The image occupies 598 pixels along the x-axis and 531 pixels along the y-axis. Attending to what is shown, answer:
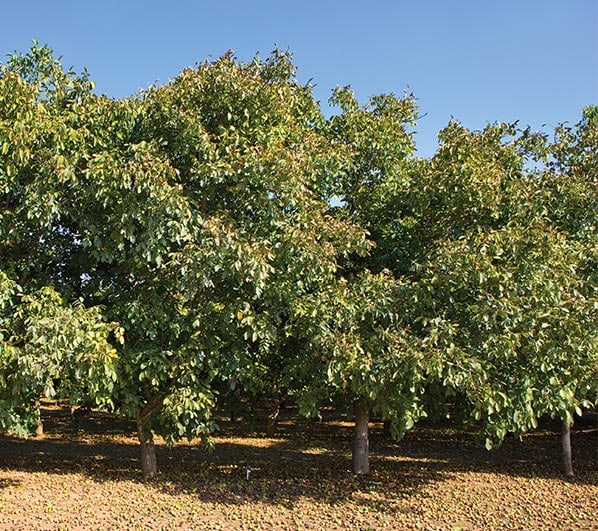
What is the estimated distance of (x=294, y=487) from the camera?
8.34 m

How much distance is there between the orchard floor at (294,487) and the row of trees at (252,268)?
41.1 inches

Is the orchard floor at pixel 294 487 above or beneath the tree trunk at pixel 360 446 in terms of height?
beneath

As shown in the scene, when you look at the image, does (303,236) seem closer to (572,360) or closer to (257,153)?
(257,153)

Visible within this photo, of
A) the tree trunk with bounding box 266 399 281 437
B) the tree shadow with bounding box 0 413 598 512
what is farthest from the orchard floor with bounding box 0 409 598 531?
the tree trunk with bounding box 266 399 281 437

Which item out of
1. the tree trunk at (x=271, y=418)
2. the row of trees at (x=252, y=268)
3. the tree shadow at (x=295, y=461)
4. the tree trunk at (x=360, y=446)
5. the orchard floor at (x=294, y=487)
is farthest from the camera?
the tree trunk at (x=271, y=418)

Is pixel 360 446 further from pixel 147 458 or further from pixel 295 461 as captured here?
pixel 147 458

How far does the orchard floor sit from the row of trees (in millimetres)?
1043

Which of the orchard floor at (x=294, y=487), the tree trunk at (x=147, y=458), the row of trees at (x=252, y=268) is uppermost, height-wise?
the row of trees at (x=252, y=268)

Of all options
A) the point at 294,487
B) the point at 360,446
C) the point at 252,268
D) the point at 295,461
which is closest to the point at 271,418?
the point at 295,461

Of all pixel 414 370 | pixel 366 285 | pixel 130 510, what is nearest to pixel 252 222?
pixel 366 285

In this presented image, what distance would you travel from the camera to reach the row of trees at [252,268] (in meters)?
6.12

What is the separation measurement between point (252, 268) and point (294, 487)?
13.3ft

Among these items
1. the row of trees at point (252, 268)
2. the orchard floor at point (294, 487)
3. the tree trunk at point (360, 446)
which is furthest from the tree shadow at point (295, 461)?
the row of trees at point (252, 268)

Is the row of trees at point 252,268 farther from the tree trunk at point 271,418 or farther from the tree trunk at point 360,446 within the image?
the tree trunk at point 271,418
